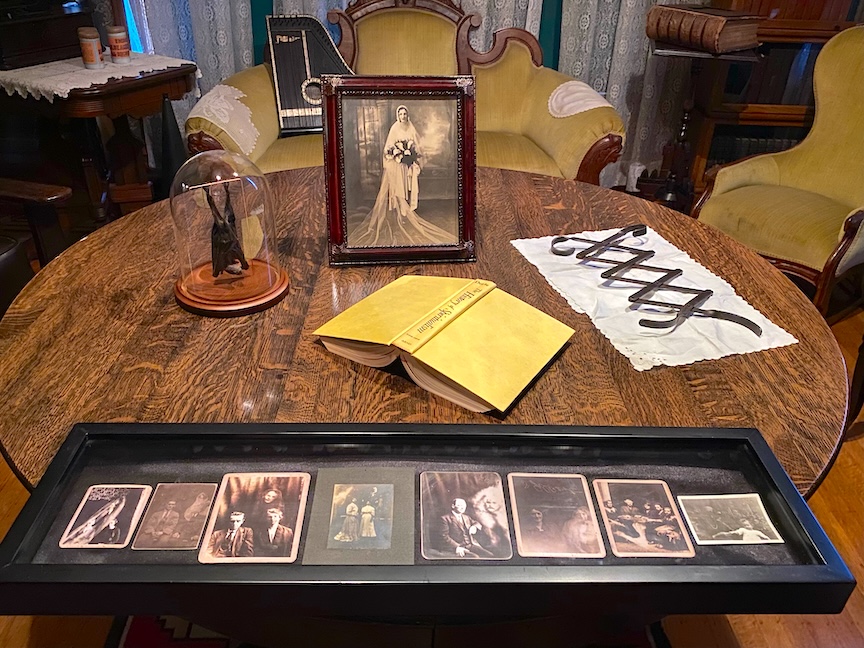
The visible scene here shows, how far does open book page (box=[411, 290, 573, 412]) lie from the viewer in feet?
2.76

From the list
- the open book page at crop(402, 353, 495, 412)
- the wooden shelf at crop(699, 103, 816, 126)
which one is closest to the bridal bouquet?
the open book page at crop(402, 353, 495, 412)

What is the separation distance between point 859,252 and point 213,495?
197 cm

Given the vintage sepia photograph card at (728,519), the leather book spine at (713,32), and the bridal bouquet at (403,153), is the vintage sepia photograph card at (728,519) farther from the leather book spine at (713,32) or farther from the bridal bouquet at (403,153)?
the leather book spine at (713,32)

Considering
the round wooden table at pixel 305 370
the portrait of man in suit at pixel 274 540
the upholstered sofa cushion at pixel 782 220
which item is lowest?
the upholstered sofa cushion at pixel 782 220

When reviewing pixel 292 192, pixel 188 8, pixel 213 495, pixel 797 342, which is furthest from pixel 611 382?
pixel 188 8

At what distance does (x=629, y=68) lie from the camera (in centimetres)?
303

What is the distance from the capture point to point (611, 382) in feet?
2.95

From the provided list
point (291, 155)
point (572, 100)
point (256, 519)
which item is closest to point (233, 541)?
point (256, 519)

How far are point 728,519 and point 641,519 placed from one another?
0.27ft

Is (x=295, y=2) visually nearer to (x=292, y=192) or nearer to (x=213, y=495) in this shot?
(x=292, y=192)

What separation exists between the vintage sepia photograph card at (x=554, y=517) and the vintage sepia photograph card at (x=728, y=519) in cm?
10

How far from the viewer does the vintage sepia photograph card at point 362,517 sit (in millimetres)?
591

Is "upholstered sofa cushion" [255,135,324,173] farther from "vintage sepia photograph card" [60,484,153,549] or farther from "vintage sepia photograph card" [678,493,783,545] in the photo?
"vintage sepia photograph card" [678,493,783,545]

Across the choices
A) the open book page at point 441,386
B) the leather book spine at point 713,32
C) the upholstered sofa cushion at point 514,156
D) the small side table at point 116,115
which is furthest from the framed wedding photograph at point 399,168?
the leather book spine at point 713,32
